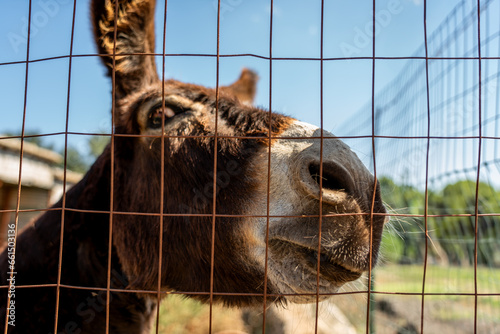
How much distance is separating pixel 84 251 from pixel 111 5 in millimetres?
1483

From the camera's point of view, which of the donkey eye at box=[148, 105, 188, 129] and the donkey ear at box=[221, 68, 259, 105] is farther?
the donkey ear at box=[221, 68, 259, 105]

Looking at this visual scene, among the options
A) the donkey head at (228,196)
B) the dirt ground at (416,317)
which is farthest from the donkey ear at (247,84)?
the dirt ground at (416,317)

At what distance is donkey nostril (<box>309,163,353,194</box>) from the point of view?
158cm

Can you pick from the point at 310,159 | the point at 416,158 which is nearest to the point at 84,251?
the point at 310,159

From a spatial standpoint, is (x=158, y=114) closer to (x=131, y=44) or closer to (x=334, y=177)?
(x=131, y=44)

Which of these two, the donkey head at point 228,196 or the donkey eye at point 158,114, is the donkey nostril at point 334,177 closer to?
the donkey head at point 228,196

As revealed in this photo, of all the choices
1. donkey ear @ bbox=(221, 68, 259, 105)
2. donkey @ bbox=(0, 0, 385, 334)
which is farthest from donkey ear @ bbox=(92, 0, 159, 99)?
donkey ear @ bbox=(221, 68, 259, 105)

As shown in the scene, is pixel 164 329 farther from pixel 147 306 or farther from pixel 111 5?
pixel 111 5

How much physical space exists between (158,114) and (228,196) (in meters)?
0.70

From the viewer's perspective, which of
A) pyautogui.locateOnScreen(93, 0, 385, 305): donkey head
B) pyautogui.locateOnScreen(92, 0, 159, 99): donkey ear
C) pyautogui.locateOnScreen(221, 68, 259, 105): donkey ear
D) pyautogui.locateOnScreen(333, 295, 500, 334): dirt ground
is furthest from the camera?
pyautogui.locateOnScreen(333, 295, 500, 334): dirt ground

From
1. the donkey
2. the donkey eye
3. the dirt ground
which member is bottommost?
the dirt ground

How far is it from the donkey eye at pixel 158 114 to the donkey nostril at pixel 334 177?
0.92 meters

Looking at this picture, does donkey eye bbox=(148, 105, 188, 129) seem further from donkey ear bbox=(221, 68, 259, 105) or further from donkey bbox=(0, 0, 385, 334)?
donkey ear bbox=(221, 68, 259, 105)

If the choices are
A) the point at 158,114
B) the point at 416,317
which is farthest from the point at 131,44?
the point at 416,317
